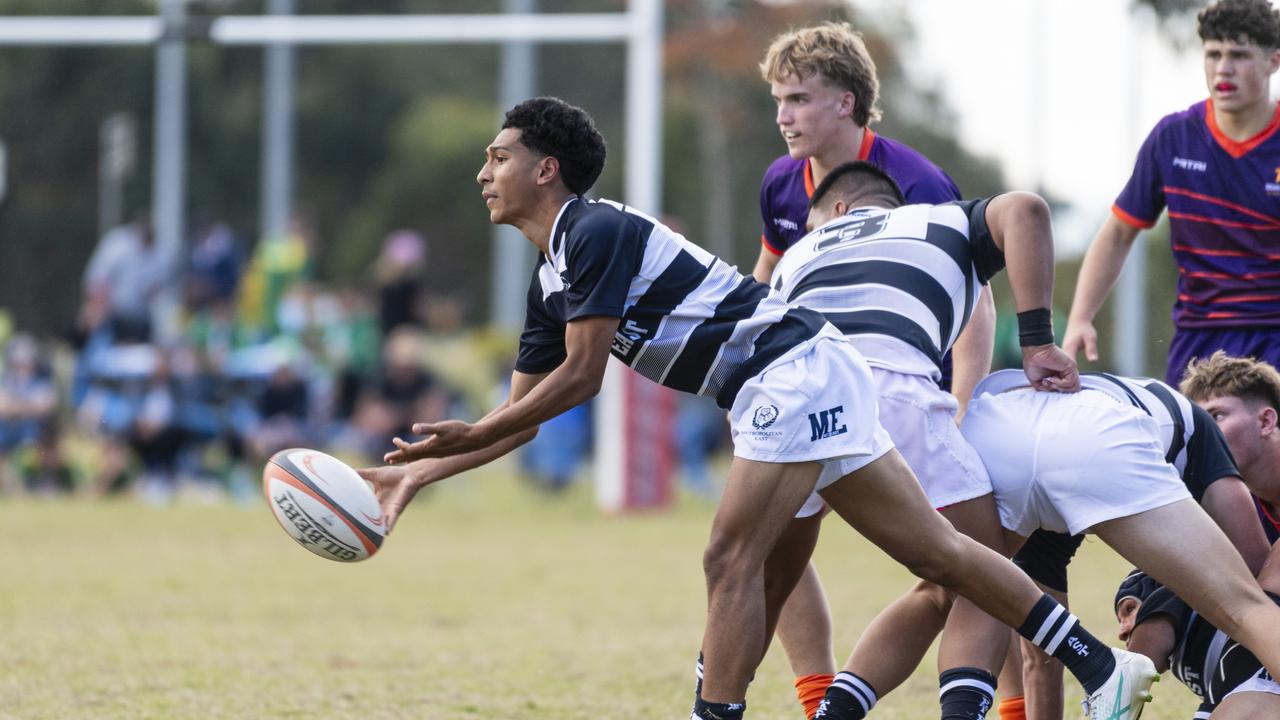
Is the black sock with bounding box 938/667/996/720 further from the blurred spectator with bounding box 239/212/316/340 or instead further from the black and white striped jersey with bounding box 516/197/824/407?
the blurred spectator with bounding box 239/212/316/340

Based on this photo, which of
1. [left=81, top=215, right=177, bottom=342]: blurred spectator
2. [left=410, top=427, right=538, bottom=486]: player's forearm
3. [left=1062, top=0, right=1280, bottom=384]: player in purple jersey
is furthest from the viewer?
[left=81, top=215, right=177, bottom=342]: blurred spectator

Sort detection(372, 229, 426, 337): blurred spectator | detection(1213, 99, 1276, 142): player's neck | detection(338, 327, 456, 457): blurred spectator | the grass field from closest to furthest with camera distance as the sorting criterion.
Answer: detection(1213, 99, 1276, 142): player's neck, the grass field, detection(338, 327, 456, 457): blurred spectator, detection(372, 229, 426, 337): blurred spectator

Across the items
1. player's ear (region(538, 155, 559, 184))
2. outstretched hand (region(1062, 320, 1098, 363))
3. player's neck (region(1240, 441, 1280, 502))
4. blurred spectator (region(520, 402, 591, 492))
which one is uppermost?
player's ear (region(538, 155, 559, 184))

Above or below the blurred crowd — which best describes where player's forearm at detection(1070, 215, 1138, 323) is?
above

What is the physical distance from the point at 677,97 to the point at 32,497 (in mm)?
19763

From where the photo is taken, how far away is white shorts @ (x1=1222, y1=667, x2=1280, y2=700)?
163 inches

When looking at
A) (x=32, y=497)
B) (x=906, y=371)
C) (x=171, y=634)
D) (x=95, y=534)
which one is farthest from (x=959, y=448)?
(x=32, y=497)

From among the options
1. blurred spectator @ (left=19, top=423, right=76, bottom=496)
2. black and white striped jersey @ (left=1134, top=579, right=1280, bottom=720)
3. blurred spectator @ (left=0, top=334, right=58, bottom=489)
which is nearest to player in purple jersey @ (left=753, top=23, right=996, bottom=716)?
black and white striped jersey @ (left=1134, top=579, right=1280, bottom=720)

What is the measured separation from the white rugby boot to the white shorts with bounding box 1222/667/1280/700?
0.72 feet

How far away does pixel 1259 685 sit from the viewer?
13.6ft

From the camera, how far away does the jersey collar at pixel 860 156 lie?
503 centimetres

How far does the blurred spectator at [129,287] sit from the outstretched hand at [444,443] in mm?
12393

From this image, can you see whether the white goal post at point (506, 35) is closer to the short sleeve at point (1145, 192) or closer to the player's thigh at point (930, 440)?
the short sleeve at point (1145, 192)

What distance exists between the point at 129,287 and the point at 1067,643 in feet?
44.2
